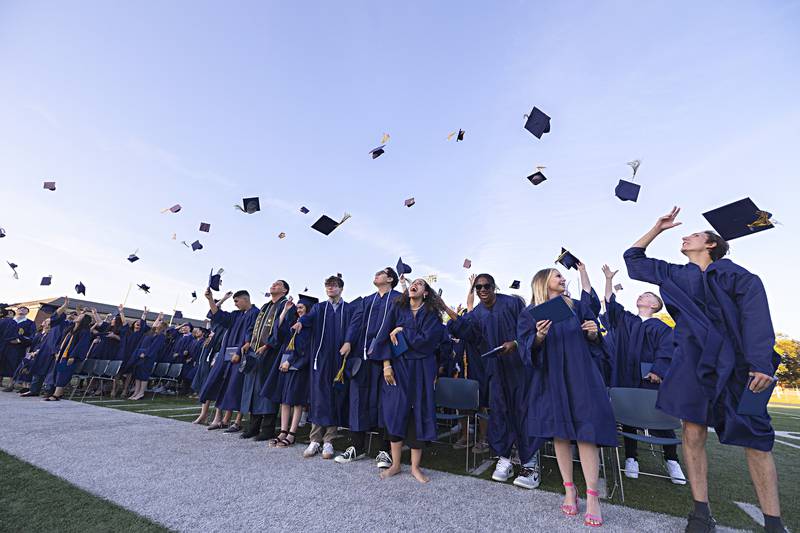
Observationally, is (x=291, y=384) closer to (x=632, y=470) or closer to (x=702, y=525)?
(x=632, y=470)

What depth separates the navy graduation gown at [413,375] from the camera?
363 cm

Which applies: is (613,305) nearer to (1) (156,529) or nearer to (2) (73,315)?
(1) (156,529)

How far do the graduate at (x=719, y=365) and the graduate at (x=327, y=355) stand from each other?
127 inches

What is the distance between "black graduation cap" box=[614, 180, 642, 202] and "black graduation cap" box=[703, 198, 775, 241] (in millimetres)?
1400

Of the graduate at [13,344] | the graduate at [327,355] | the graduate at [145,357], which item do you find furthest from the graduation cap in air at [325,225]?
the graduate at [13,344]

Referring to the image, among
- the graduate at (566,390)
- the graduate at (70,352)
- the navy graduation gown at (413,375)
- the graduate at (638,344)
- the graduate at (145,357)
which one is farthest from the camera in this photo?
the graduate at (145,357)

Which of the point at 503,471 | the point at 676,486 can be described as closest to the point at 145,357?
the point at 503,471

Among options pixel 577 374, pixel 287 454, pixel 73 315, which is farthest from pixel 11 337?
pixel 577 374

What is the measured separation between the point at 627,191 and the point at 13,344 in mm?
14855

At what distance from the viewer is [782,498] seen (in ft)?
11.5

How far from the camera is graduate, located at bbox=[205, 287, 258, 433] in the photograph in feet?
18.1

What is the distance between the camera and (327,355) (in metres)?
4.88

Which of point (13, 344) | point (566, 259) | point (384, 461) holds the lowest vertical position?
point (384, 461)

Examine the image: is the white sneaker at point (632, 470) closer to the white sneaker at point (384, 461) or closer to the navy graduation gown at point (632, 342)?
the navy graduation gown at point (632, 342)
